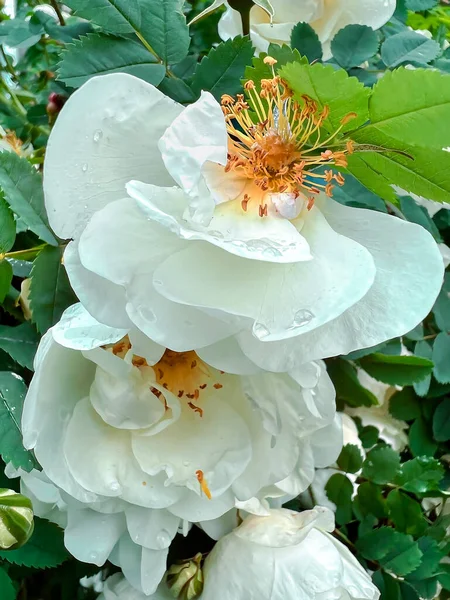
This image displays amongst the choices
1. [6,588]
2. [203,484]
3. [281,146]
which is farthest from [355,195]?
[6,588]

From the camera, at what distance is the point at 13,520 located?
318 millimetres

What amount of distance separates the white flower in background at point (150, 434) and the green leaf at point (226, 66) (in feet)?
0.56

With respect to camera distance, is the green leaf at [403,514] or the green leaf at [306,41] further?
the green leaf at [403,514]

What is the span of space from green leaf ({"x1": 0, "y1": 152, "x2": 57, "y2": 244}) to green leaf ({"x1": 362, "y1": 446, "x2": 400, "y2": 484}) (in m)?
0.33

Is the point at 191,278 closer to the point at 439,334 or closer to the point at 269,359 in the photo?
the point at 269,359

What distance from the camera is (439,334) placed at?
583 mm

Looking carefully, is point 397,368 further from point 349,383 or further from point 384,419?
point 384,419

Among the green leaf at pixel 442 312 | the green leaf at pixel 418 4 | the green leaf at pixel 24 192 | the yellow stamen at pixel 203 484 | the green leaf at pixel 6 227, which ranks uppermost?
the green leaf at pixel 418 4

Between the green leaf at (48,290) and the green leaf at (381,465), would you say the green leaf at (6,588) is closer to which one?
the green leaf at (48,290)

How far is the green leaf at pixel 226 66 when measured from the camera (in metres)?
0.39

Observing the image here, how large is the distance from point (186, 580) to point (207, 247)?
10.1 inches

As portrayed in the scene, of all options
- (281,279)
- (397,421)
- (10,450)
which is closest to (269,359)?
(281,279)

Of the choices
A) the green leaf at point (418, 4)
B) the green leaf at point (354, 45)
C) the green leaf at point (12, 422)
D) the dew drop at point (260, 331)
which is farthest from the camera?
the green leaf at point (418, 4)

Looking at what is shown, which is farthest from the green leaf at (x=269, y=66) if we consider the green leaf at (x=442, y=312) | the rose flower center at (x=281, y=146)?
the green leaf at (x=442, y=312)
